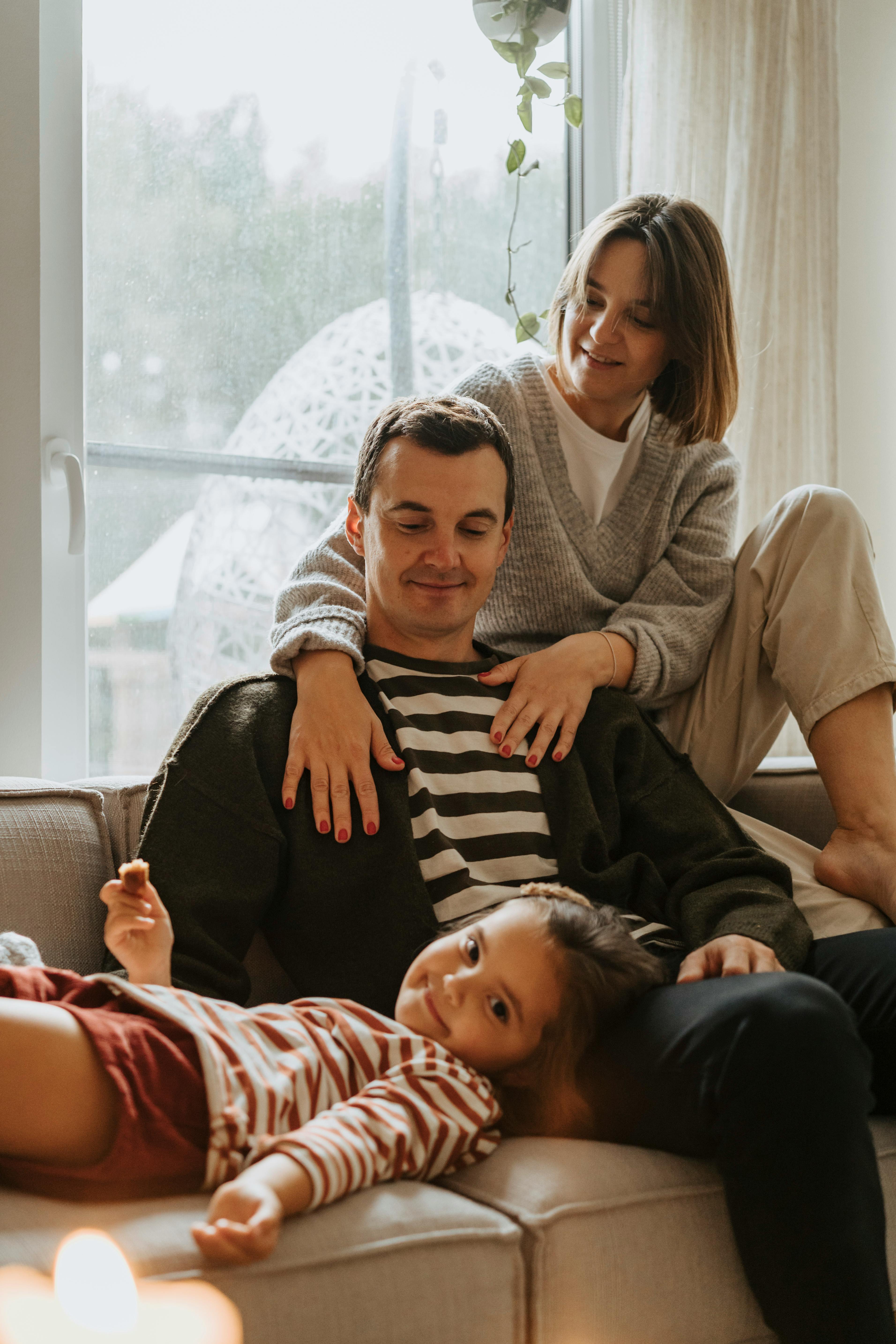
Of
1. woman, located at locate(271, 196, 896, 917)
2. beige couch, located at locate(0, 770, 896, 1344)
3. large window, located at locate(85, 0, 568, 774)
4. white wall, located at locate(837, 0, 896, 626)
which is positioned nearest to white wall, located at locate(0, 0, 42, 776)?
large window, located at locate(85, 0, 568, 774)

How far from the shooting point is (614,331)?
5.59 ft

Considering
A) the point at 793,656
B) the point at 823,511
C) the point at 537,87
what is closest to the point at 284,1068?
the point at 793,656

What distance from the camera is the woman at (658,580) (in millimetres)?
1480

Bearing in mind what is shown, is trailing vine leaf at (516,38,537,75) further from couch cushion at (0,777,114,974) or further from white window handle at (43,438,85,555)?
couch cushion at (0,777,114,974)

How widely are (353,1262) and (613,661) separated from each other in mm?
939

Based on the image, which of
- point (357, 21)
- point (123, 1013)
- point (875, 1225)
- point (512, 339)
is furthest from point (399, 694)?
point (357, 21)

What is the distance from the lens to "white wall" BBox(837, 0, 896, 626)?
102 inches

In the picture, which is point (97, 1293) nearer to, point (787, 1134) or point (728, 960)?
point (787, 1134)

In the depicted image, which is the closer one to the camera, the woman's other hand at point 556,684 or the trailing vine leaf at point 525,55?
the woman's other hand at point 556,684

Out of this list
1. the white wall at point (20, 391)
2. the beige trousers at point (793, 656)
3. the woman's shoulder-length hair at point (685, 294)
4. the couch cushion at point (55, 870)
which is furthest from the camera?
the white wall at point (20, 391)

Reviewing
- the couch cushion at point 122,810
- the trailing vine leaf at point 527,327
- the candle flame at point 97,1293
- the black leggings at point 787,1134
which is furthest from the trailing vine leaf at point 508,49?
the candle flame at point 97,1293

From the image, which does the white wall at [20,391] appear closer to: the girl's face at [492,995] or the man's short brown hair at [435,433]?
the man's short brown hair at [435,433]

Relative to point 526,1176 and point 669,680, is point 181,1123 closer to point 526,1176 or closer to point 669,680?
point 526,1176

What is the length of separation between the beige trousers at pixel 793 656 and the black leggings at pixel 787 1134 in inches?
20.2
